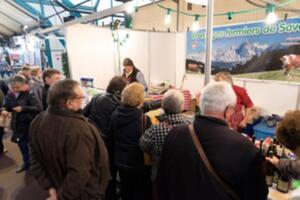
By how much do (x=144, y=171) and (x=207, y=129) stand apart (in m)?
1.10

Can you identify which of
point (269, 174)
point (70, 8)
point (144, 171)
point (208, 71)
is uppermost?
point (70, 8)

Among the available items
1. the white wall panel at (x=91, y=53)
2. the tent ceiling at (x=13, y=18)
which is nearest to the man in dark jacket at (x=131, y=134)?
the white wall panel at (x=91, y=53)

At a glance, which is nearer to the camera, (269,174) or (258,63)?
(269,174)

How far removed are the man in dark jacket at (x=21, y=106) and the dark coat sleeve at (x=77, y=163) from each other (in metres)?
1.94

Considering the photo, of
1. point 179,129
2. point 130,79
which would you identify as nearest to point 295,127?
point 179,129

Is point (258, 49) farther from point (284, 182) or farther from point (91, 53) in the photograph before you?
point (284, 182)

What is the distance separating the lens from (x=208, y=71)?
83.5 inches

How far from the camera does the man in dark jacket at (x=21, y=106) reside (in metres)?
2.96

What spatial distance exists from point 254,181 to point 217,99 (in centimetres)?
40

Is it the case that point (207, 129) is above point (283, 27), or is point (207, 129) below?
below

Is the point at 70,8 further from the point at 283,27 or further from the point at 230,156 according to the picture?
the point at 230,156

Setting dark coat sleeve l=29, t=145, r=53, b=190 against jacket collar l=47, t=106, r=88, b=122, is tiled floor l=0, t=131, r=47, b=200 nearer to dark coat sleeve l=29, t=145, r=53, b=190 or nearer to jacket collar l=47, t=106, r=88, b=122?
dark coat sleeve l=29, t=145, r=53, b=190

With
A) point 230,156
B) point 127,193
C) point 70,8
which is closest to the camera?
point 230,156

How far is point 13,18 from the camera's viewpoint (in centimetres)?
739
